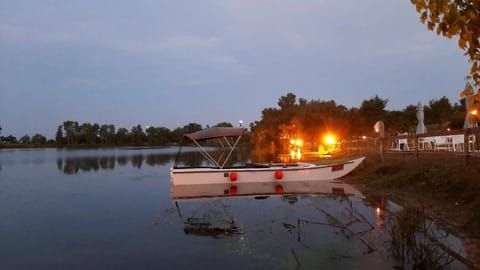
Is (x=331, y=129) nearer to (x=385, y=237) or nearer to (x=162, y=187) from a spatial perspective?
(x=162, y=187)

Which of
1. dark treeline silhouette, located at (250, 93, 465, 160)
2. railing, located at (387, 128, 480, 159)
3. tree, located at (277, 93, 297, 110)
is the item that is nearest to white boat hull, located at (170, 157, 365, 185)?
railing, located at (387, 128, 480, 159)

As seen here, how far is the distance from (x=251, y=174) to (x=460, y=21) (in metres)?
16.4

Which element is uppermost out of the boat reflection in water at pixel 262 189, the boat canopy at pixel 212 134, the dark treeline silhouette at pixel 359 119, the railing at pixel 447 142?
the dark treeline silhouette at pixel 359 119

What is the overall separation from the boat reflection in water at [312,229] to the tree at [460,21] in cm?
427

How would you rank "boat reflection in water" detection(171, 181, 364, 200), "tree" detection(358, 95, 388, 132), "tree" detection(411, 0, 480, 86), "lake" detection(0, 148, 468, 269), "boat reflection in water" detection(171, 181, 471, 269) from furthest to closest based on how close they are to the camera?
"tree" detection(358, 95, 388, 132)
"boat reflection in water" detection(171, 181, 364, 200)
"lake" detection(0, 148, 468, 269)
"boat reflection in water" detection(171, 181, 471, 269)
"tree" detection(411, 0, 480, 86)

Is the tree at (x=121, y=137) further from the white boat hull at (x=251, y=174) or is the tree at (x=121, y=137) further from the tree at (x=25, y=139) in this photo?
the white boat hull at (x=251, y=174)

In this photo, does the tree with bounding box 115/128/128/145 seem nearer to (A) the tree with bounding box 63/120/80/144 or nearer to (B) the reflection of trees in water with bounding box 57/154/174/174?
(A) the tree with bounding box 63/120/80/144

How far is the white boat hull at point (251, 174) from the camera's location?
61.6 ft

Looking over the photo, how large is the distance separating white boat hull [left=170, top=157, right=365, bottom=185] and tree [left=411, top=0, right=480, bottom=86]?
16.1 metres

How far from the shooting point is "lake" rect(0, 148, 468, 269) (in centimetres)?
743

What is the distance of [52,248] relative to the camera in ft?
30.3

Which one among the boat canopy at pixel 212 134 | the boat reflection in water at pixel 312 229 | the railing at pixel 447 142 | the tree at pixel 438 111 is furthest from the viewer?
the tree at pixel 438 111

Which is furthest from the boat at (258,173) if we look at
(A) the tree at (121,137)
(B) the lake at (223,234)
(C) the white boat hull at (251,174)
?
(A) the tree at (121,137)

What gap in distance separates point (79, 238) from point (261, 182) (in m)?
10.3
